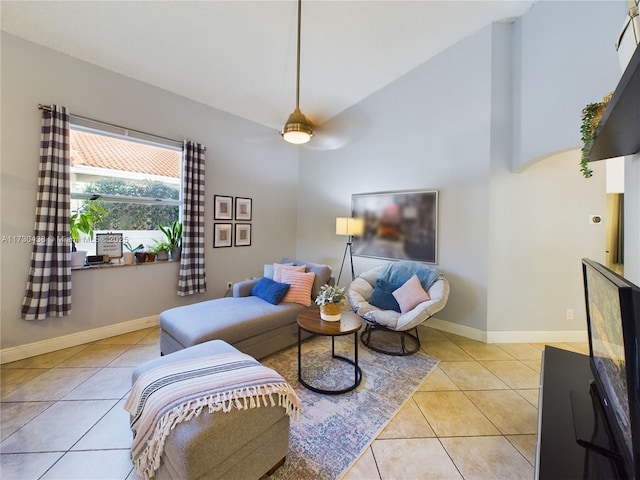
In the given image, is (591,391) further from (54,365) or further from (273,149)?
(273,149)

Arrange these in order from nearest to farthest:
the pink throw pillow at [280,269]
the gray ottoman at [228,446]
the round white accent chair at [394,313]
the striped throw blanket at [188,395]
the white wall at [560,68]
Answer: the gray ottoman at [228,446]
the striped throw blanket at [188,395]
the white wall at [560,68]
the round white accent chair at [394,313]
the pink throw pillow at [280,269]

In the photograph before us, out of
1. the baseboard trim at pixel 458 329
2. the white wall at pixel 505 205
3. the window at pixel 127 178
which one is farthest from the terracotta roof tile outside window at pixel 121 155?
the baseboard trim at pixel 458 329

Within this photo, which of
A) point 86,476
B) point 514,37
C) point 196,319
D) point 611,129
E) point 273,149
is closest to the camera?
point 611,129

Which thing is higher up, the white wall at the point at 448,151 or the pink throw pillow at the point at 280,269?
the white wall at the point at 448,151

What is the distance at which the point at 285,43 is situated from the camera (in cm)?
271

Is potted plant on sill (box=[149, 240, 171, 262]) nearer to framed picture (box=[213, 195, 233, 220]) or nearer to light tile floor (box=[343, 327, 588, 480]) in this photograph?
framed picture (box=[213, 195, 233, 220])

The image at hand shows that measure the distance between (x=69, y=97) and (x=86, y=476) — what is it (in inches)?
130

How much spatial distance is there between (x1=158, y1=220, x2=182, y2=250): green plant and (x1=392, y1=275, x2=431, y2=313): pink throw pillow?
296cm

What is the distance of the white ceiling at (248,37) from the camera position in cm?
225

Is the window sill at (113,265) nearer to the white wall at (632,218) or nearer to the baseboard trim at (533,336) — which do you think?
the baseboard trim at (533,336)

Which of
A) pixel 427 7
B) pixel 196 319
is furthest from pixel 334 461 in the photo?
pixel 427 7

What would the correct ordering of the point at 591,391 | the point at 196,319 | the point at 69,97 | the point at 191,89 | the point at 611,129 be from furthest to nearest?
1. the point at 191,89
2. the point at 69,97
3. the point at 196,319
4. the point at 591,391
5. the point at 611,129

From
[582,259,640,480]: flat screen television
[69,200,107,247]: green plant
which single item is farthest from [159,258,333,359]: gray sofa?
[582,259,640,480]: flat screen television

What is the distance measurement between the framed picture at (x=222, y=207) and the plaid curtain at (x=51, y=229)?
5.21ft
